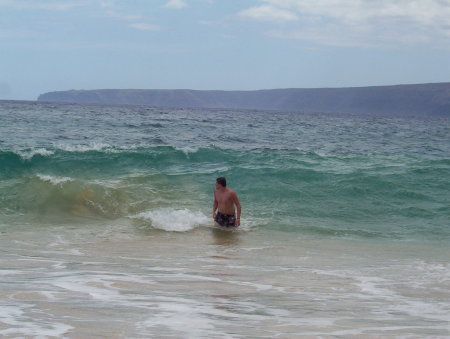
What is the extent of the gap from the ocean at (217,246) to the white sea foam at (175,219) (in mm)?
46

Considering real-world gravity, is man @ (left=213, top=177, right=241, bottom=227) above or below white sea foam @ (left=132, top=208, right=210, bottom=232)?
above

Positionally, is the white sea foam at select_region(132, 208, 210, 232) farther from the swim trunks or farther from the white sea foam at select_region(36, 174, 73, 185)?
the white sea foam at select_region(36, 174, 73, 185)

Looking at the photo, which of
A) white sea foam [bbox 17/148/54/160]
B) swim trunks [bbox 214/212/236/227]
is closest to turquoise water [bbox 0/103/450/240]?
white sea foam [bbox 17/148/54/160]

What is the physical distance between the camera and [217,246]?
10422 mm

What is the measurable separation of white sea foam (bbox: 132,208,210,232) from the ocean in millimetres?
46

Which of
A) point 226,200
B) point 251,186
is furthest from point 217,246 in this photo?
point 251,186

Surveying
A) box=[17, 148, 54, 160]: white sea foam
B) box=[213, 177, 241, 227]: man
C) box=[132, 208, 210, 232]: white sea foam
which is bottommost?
box=[132, 208, 210, 232]: white sea foam

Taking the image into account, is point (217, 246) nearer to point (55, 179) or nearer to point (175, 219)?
point (175, 219)

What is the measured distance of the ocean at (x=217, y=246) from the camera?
5328 mm

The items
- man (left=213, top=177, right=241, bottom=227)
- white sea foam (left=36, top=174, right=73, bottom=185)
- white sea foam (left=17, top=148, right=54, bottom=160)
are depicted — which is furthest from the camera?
white sea foam (left=17, top=148, right=54, bottom=160)

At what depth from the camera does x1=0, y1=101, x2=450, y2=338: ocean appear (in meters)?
5.33

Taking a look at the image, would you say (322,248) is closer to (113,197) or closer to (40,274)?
(40,274)

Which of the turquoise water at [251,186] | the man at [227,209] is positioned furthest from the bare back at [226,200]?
the turquoise water at [251,186]

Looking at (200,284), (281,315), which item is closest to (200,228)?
(200,284)
